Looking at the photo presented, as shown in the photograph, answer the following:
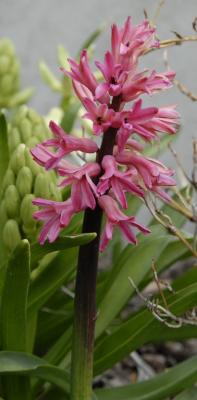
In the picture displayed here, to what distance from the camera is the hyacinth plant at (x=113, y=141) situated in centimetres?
92

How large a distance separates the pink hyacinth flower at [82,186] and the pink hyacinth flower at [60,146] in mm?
19

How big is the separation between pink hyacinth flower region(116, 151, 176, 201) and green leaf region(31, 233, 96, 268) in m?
0.10

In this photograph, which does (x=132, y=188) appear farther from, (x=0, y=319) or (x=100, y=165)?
(x=0, y=319)

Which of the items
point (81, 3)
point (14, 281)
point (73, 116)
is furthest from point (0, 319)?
point (81, 3)

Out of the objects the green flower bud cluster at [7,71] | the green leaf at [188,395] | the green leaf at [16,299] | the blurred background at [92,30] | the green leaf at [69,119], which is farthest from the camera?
the blurred background at [92,30]

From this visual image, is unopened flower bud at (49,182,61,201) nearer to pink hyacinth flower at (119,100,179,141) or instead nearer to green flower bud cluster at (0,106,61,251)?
green flower bud cluster at (0,106,61,251)

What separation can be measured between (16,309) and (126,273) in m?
0.30

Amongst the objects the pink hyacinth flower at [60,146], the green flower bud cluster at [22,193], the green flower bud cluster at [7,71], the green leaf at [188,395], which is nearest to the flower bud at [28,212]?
the green flower bud cluster at [22,193]

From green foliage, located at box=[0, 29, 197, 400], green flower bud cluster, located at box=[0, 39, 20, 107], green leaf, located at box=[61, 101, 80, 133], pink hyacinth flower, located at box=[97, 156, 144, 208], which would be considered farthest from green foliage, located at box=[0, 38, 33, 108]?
pink hyacinth flower, located at box=[97, 156, 144, 208]

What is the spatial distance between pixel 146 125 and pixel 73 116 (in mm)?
A: 663

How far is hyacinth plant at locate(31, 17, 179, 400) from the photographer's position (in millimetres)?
916

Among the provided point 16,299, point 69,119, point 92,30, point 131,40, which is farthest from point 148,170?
point 92,30

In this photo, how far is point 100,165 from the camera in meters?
0.95

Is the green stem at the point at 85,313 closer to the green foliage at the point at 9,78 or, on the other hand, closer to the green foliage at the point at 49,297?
the green foliage at the point at 49,297
